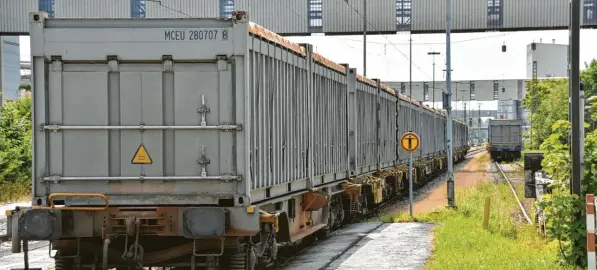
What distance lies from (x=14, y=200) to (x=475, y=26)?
21.3 m

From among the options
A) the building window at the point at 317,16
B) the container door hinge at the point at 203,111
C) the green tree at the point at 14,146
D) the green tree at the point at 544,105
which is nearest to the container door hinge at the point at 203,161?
the container door hinge at the point at 203,111

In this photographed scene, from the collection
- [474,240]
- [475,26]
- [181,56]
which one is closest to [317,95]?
[474,240]

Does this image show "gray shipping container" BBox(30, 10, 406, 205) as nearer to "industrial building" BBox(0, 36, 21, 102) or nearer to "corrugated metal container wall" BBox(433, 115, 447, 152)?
"corrugated metal container wall" BBox(433, 115, 447, 152)

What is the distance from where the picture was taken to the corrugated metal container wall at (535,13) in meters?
39.2

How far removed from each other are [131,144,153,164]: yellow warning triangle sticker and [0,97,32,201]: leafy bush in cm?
1901

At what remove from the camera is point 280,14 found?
130ft

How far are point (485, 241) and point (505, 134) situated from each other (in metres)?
48.3

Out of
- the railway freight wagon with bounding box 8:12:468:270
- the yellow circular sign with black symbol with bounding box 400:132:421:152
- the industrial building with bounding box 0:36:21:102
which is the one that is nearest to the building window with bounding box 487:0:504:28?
the yellow circular sign with black symbol with bounding box 400:132:421:152

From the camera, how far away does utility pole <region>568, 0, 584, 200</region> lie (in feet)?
40.0

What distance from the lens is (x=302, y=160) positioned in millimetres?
14250

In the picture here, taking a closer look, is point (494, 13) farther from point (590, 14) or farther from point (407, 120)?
point (407, 120)

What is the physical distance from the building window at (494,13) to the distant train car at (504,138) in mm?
24394

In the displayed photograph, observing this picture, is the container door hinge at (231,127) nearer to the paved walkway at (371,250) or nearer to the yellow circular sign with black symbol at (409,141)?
the paved walkway at (371,250)

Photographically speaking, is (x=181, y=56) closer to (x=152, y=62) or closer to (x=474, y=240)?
(x=152, y=62)
